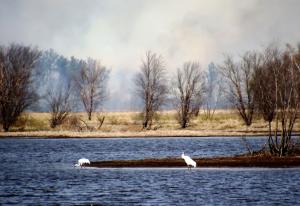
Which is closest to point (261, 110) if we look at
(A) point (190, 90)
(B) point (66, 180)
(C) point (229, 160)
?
(A) point (190, 90)

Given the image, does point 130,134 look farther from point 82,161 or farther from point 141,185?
point 141,185

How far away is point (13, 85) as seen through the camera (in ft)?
296

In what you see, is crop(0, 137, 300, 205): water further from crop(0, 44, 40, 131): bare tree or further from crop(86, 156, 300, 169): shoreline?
crop(0, 44, 40, 131): bare tree

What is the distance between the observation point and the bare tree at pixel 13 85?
8844 cm

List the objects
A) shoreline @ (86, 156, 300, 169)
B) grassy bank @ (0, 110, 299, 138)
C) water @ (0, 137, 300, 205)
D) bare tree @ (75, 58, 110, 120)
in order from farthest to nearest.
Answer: bare tree @ (75, 58, 110, 120)
grassy bank @ (0, 110, 299, 138)
shoreline @ (86, 156, 300, 169)
water @ (0, 137, 300, 205)

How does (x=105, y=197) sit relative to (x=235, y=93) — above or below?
below

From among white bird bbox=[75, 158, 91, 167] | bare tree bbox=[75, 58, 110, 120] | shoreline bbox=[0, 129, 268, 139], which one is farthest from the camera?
bare tree bbox=[75, 58, 110, 120]

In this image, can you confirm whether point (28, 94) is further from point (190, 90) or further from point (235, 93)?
point (235, 93)

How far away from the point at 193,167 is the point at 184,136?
40.9 metres

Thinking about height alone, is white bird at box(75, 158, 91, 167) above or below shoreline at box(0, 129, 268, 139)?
below

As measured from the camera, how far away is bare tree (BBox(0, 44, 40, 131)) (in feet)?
290

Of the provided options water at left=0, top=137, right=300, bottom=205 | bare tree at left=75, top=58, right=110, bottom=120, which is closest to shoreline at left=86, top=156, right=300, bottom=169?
water at left=0, top=137, right=300, bottom=205

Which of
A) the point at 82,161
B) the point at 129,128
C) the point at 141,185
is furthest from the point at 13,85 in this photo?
the point at 141,185

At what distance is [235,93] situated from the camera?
97.0 m
